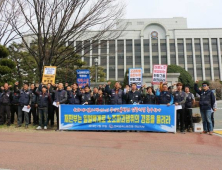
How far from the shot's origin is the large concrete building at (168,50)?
6159cm

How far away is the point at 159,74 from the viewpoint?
12.6 m

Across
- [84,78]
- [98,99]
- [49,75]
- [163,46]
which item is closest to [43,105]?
[49,75]

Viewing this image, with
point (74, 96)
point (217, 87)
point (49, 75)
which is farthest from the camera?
point (217, 87)

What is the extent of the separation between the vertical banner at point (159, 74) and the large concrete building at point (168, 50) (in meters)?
49.3

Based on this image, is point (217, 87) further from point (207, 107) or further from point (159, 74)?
point (207, 107)

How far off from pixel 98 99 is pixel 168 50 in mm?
55899

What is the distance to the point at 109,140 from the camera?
6.94 meters

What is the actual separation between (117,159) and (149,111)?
396 centimetres

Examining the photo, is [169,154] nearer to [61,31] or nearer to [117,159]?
[117,159]

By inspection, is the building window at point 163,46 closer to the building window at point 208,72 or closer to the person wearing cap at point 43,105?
the building window at point 208,72

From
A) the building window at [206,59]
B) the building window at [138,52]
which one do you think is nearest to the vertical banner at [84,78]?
the building window at [138,52]

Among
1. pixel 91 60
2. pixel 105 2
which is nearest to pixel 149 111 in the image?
pixel 105 2

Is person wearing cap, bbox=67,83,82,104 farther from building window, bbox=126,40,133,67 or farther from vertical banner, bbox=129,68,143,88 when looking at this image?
building window, bbox=126,40,133,67

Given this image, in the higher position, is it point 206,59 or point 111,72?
point 206,59
